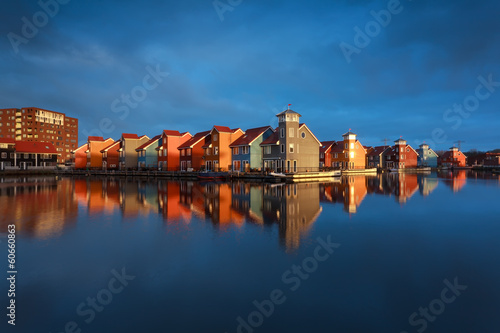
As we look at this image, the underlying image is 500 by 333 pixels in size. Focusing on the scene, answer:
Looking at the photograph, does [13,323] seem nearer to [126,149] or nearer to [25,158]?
[126,149]

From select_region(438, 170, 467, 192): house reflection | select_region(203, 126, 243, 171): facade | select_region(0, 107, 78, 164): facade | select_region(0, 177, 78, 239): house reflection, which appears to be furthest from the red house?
select_region(0, 107, 78, 164): facade

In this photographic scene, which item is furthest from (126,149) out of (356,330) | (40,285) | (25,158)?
(356,330)

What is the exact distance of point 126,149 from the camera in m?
76.6

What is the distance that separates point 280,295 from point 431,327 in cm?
328

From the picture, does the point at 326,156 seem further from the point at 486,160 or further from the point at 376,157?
the point at 486,160

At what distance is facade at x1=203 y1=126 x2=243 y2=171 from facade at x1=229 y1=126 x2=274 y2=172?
1.25 metres

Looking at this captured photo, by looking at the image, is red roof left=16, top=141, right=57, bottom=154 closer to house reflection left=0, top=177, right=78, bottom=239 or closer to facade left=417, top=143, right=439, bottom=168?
house reflection left=0, top=177, right=78, bottom=239

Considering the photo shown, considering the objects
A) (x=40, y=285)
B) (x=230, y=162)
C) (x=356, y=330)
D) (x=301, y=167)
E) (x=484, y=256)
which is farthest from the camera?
(x=230, y=162)

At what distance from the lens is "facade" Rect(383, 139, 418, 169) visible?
92.9m

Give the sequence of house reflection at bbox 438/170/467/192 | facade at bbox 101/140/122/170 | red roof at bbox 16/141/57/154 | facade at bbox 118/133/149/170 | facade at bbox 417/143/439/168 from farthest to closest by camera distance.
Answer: facade at bbox 417/143/439/168, facade at bbox 101/140/122/170, red roof at bbox 16/141/57/154, facade at bbox 118/133/149/170, house reflection at bbox 438/170/467/192

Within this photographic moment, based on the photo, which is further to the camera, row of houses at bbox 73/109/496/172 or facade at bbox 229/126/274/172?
facade at bbox 229/126/274/172
